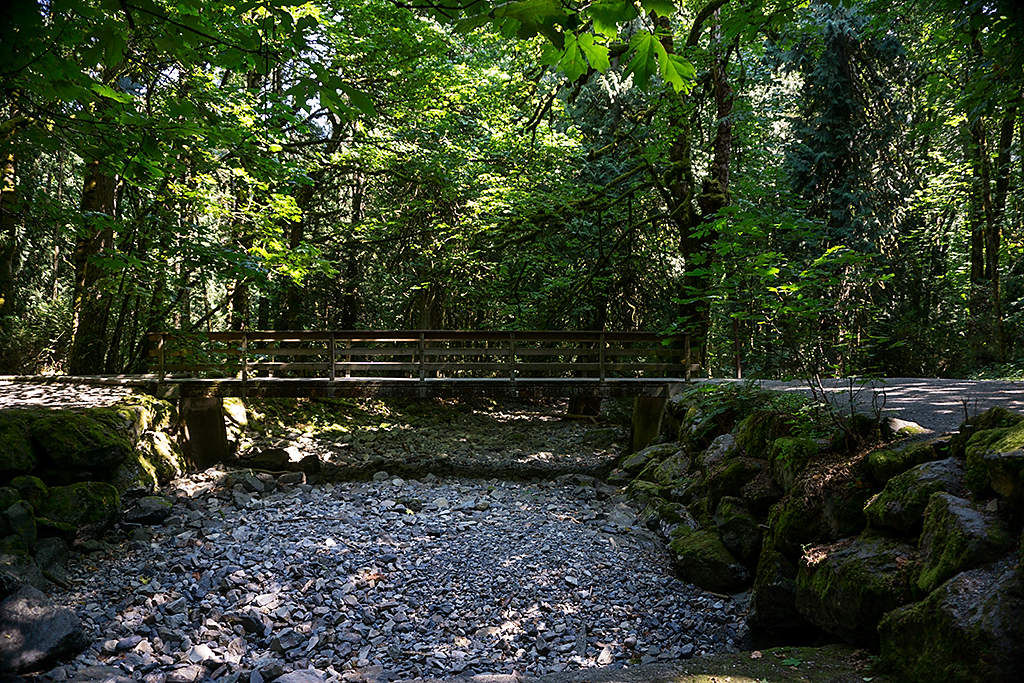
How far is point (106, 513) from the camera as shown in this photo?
6.89 m

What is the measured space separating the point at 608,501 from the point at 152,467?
6.37 meters

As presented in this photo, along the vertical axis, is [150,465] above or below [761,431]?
below

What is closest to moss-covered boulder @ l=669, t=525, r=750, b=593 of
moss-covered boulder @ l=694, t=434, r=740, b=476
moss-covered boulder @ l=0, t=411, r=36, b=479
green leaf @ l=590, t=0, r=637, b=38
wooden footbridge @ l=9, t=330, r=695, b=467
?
moss-covered boulder @ l=694, t=434, r=740, b=476

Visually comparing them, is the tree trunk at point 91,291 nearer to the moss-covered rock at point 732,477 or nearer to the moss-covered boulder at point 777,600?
Result: the moss-covered rock at point 732,477

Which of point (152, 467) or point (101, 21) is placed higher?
point (101, 21)

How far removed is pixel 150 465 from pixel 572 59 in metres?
8.77

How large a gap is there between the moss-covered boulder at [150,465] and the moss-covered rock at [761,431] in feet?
24.6

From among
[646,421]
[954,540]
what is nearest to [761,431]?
[954,540]

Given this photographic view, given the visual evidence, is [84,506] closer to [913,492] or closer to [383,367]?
[383,367]

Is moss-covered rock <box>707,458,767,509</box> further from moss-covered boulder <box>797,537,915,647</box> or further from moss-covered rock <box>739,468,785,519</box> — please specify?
moss-covered boulder <box>797,537,915,647</box>

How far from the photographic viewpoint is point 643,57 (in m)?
1.92

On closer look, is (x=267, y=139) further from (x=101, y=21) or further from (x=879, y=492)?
(x=879, y=492)

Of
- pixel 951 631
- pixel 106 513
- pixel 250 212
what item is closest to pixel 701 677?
pixel 951 631

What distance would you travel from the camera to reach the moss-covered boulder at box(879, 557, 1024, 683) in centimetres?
290
